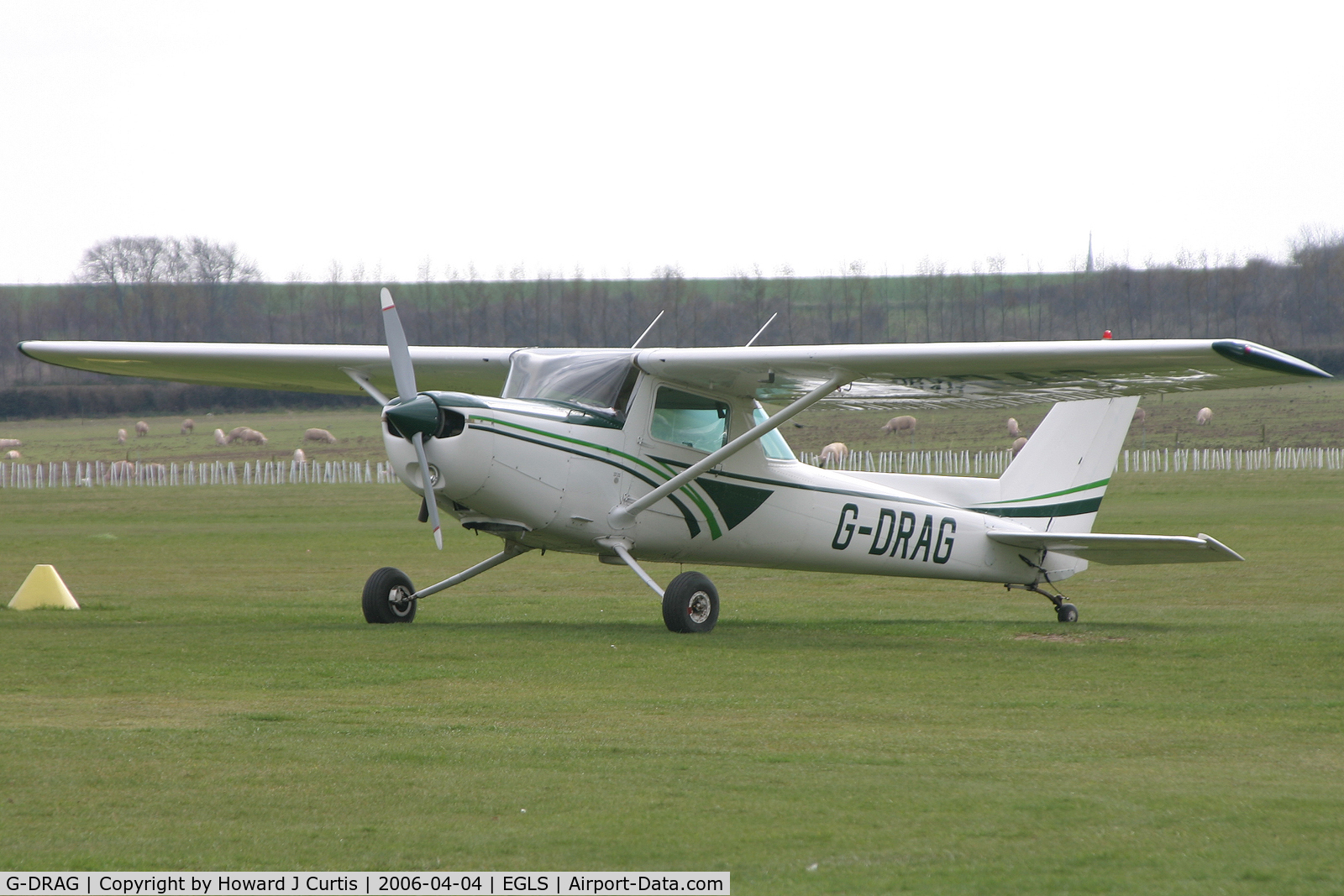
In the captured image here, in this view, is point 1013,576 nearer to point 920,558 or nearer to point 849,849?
point 920,558

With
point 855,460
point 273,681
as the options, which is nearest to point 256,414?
point 855,460

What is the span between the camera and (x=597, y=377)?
44.2 feet

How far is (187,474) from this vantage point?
54375mm

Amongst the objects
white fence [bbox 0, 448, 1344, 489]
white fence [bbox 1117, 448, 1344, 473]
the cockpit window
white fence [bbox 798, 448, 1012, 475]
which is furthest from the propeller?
white fence [bbox 1117, 448, 1344, 473]

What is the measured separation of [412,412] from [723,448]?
A: 317 centimetres

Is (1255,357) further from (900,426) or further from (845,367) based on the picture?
(900,426)

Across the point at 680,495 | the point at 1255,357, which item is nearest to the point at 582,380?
the point at 680,495

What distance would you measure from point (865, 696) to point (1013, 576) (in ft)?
23.4

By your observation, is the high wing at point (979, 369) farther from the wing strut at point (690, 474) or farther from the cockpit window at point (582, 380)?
the wing strut at point (690, 474)

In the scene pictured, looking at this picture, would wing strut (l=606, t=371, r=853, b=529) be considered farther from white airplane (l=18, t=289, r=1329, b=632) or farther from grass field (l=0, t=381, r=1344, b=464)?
grass field (l=0, t=381, r=1344, b=464)

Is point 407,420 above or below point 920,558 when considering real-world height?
above

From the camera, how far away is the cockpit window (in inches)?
528

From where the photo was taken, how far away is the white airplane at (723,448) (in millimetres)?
12156

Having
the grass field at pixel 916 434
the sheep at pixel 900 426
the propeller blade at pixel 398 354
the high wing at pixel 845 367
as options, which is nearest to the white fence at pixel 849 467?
the grass field at pixel 916 434
